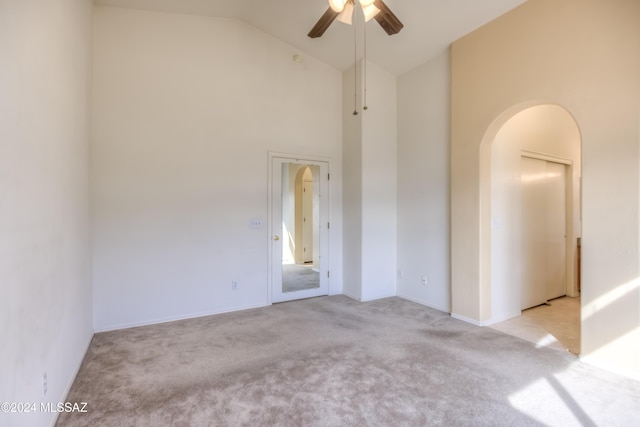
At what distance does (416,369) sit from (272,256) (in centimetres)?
244

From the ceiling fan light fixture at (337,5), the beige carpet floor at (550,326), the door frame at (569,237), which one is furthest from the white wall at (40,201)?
the door frame at (569,237)

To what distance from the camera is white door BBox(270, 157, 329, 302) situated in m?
4.47

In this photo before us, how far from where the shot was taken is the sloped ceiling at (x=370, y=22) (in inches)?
133

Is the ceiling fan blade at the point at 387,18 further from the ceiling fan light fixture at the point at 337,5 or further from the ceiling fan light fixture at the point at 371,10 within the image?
the ceiling fan light fixture at the point at 337,5

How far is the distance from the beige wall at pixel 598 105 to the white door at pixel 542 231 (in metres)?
1.43

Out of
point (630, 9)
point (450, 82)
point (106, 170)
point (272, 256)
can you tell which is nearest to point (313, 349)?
point (272, 256)

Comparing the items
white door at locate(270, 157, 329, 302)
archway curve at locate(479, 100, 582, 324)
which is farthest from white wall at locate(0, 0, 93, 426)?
archway curve at locate(479, 100, 582, 324)

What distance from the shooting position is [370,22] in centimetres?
381

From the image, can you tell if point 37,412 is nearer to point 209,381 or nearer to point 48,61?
point 209,381

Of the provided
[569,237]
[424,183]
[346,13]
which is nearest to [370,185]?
[424,183]

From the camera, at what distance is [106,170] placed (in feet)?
11.5

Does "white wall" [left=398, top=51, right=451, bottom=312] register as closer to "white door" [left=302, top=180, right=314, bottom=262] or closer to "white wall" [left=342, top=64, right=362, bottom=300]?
"white wall" [left=342, top=64, right=362, bottom=300]

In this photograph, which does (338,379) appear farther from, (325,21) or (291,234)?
(325,21)

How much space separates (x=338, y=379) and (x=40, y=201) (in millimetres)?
2331
